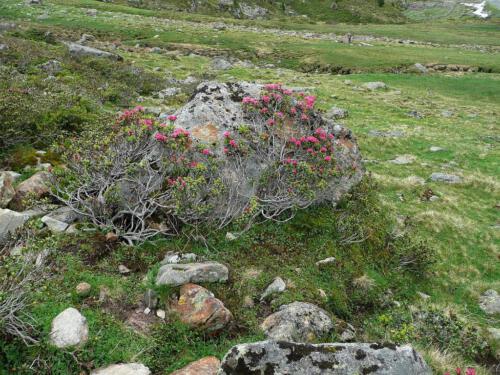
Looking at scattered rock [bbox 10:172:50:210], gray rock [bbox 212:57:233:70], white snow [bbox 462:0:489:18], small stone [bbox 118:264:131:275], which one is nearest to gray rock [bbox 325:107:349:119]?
gray rock [bbox 212:57:233:70]

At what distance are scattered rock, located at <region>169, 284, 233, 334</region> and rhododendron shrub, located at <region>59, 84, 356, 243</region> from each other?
86.0 inches

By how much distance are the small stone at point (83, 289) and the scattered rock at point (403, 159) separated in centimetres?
1925

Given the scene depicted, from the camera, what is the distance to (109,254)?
8.63 meters

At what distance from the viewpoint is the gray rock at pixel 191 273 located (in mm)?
7672

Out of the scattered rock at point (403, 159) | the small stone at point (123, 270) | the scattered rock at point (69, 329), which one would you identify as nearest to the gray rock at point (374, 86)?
the scattered rock at point (403, 159)

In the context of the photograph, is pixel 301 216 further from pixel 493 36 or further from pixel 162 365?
pixel 493 36

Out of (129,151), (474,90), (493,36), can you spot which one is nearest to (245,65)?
(474,90)

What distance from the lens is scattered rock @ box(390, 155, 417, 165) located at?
22.6 m

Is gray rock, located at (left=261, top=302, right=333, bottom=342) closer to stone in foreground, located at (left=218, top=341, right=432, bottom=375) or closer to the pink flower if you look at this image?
stone in foreground, located at (left=218, top=341, right=432, bottom=375)

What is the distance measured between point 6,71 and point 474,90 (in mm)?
45249

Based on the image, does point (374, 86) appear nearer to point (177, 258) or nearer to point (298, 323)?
point (177, 258)

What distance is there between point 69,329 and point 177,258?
282 centimetres

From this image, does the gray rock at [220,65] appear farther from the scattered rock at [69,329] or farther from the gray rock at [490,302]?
the scattered rock at [69,329]

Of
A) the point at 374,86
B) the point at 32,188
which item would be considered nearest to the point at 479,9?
the point at 374,86
